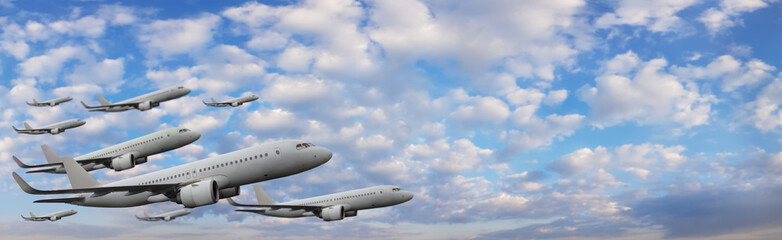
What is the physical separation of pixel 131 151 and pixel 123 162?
2.60 m

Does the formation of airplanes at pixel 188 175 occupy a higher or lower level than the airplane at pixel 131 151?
lower

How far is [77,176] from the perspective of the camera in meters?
63.8

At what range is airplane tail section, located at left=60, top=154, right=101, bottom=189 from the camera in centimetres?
6359

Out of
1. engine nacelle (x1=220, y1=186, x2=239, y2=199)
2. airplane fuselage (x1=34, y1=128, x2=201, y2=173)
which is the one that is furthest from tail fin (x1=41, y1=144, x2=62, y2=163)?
engine nacelle (x1=220, y1=186, x2=239, y2=199)

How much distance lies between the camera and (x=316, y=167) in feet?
182

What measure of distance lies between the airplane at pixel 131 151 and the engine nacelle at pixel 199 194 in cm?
3676

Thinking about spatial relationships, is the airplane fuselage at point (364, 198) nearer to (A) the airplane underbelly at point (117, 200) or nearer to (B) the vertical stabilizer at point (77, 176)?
(A) the airplane underbelly at point (117, 200)

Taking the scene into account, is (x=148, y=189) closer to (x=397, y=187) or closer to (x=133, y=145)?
(x=133, y=145)

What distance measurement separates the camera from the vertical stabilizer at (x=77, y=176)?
209 ft

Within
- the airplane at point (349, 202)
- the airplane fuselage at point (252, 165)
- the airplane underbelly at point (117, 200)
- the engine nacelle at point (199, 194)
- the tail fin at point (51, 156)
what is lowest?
the engine nacelle at point (199, 194)

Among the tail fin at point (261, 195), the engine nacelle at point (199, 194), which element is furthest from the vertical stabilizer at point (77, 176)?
the tail fin at point (261, 195)

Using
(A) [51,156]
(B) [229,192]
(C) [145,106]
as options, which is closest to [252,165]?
(B) [229,192]

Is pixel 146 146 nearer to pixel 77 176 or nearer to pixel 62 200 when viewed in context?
pixel 77 176

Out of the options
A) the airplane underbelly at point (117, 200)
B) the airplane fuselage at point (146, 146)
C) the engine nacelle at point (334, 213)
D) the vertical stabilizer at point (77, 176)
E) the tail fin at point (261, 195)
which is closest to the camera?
the airplane underbelly at point (117, 200)
